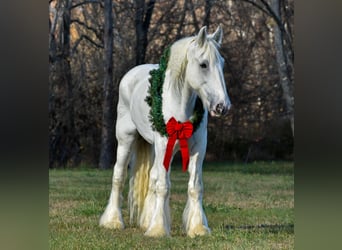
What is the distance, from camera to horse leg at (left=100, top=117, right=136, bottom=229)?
561cm

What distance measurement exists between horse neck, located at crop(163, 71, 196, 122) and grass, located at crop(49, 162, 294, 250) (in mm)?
1014

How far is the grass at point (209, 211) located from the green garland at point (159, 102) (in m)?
0.93

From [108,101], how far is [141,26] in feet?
6.82

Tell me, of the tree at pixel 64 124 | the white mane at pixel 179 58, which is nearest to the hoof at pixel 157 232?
the white mane at pixel 179 58

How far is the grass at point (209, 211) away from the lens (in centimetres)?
467

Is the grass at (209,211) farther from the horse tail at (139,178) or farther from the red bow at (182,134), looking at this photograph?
the red bow at (182,134)

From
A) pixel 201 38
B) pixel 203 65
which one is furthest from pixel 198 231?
pixel 201 38

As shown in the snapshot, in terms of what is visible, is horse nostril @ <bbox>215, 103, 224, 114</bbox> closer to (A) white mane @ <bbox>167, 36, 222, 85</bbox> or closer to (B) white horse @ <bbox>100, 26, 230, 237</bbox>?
(B) white horse @ <bbox>100, 26, 230, 237</bbox>

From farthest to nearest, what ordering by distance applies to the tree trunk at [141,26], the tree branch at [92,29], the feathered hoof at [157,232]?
the tree branch at [92,29], the tree trunk at [141,26], the feathered hoof at [157,232]

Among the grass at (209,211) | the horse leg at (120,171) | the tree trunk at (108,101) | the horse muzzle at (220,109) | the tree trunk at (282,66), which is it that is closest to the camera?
the horse muzzle at (220,109)

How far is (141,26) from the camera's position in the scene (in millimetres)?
13484

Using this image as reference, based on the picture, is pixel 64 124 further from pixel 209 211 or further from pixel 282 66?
pixel 209 211
